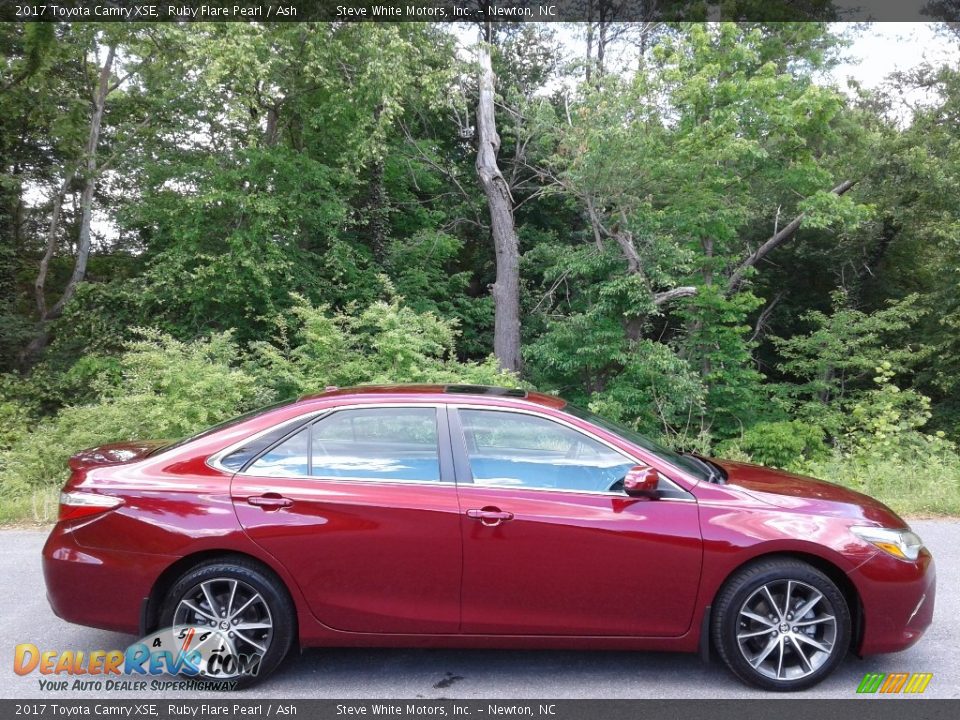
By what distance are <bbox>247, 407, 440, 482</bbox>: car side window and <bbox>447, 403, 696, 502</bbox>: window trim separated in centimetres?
12

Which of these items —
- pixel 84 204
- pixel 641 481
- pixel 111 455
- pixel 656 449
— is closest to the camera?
pixel 641 481

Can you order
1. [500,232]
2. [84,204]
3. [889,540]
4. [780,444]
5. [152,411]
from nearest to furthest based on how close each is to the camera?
1. [889,540]
2. [152,411]
3. [780,444]
4. [84,204]
5. [500,232]

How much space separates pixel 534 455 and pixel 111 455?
258 cm

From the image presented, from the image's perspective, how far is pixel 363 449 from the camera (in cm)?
388

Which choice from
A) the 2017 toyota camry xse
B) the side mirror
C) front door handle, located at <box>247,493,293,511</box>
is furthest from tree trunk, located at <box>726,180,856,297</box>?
front door handle, located at <box>247,493,293,511</box>

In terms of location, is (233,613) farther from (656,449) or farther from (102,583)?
(656,449)

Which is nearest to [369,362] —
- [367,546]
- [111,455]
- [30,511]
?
[30,511]

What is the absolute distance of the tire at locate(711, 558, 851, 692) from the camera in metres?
3.54

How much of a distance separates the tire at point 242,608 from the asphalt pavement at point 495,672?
186 mm

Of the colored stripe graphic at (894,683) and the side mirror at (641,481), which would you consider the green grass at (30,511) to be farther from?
the colored stripe graphic at (894,683)

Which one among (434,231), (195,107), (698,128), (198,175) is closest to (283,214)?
(198,175)

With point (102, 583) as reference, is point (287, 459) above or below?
above

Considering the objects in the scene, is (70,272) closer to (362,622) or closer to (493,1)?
(493,1)

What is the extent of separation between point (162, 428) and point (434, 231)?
41.9 ft
